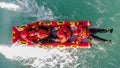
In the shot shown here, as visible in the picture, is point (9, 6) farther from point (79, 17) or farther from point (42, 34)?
point (79, 17)

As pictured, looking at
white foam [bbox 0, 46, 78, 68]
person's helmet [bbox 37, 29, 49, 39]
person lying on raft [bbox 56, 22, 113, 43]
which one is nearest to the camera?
person's helmet [bbox 37, 29, 49, 39]

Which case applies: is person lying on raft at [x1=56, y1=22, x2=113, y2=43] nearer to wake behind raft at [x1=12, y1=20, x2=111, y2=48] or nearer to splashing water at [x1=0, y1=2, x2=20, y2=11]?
wake behind raft at [x1=12, y1=20, x2=111, y2=48]

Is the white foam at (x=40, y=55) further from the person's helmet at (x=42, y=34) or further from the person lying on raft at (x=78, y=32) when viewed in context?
the person's helmet at (x=42, y=34)

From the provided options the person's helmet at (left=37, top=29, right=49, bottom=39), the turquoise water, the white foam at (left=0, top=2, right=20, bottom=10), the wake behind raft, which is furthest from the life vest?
the white foam at (left=0, top=2, right=20, bottom=10)

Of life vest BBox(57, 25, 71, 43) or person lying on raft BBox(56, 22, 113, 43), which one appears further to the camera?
person lying on raft BBox(56, 22, 113, 43)

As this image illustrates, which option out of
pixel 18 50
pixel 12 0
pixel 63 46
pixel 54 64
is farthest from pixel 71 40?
pixel 12 0

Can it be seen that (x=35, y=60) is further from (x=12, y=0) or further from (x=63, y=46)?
(x=12, y=0)

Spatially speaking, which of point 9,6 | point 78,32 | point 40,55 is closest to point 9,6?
point 9,6

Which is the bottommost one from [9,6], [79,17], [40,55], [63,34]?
[40,55]
